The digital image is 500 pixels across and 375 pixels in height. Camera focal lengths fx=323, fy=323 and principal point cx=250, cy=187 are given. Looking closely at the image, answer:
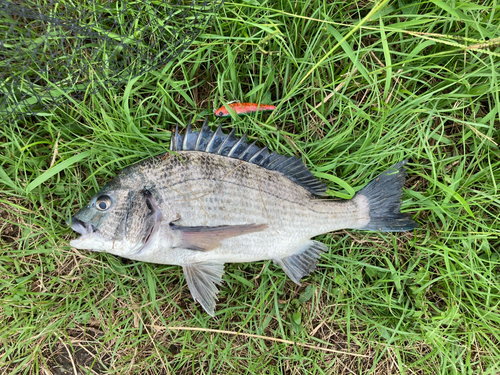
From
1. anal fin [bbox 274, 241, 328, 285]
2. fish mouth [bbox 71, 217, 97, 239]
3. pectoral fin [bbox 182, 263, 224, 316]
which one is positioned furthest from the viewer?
anal fin [bbox 274, 241, 328, 285]

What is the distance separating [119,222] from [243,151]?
104cm

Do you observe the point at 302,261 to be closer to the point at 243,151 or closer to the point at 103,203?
the point at 243,151

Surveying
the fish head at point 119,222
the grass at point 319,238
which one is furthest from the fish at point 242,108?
the fish head at point 119,222

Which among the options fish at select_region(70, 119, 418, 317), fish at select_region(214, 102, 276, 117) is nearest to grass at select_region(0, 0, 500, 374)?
fish at select_region(214, 102, 276, 117)

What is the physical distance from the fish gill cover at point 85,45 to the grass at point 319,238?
0.12 metres

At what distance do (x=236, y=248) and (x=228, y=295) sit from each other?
1.73ft

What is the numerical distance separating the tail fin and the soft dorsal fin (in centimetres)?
40

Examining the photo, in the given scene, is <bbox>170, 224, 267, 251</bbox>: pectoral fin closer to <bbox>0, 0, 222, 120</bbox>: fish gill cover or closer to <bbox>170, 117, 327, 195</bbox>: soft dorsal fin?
<bbox>170, 117, 327, 195</bbox>: soft dorsal fin

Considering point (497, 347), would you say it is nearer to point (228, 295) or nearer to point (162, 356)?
point (228, 295)

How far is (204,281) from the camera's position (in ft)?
8.18

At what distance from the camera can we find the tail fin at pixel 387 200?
2600 mm

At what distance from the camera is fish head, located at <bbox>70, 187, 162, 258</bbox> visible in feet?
7.29

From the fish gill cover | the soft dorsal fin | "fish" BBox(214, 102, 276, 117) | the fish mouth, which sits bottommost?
the fish mouth

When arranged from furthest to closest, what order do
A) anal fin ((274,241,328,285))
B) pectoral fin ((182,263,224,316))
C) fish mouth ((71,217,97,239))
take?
anal fin ((274,241,328,285)), pectoral fin ((182,263,224,316)), fish mouth ((71,217,97,239))
